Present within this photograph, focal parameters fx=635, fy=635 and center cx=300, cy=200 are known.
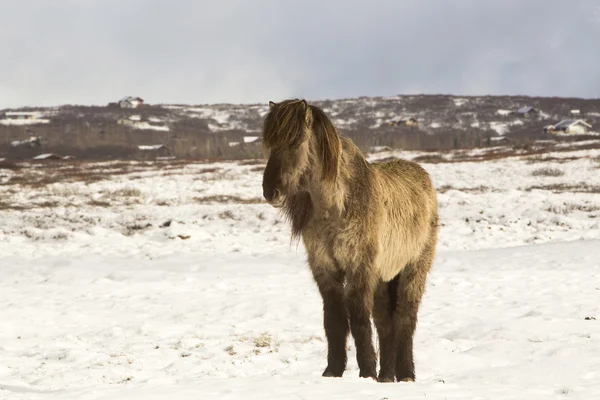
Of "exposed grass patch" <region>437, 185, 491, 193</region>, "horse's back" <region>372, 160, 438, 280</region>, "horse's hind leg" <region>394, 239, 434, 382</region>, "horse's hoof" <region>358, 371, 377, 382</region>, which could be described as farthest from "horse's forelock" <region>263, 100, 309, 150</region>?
"exposed grass patch" <region>437, 185, 491, 193</region>

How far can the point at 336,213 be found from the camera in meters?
5.09

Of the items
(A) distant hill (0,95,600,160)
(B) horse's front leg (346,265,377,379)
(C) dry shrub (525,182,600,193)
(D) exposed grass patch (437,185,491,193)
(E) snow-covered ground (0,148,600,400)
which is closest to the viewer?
(B) horse's front leg (346,265,377,379)

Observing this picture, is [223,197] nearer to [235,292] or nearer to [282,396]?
[235,292]

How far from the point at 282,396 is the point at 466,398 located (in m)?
1.35

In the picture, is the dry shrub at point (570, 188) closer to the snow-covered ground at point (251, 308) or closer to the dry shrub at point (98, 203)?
the snow-covered ground at point (251, 308)

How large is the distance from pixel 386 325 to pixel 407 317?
22cm

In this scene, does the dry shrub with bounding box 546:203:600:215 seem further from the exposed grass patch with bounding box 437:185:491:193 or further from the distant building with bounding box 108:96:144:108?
the distant building with bounding box 108:96:144:108

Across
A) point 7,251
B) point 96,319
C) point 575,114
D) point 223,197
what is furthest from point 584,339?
point 575,114

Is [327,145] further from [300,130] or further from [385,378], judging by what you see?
[385,378]

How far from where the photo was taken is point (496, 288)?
37.2ft

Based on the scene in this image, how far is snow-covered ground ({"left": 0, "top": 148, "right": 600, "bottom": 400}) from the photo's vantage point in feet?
19.6

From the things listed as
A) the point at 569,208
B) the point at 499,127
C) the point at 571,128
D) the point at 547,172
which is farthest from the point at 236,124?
the point at 569,208

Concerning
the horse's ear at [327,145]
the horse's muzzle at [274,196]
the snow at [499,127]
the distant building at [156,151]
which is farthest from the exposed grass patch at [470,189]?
the snow at [499,127]

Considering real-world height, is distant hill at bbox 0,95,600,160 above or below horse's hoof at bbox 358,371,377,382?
above
